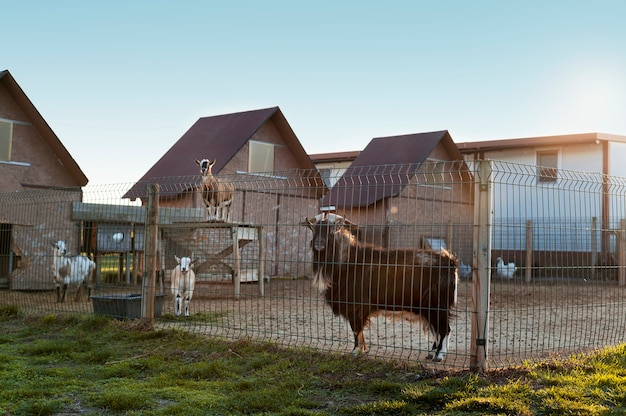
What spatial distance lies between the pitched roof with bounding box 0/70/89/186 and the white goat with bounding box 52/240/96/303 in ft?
21.5

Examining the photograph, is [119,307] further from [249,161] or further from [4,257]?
[249,161]

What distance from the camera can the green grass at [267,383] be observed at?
17.3 ft

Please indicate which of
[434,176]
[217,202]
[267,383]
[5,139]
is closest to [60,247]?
[217,202]

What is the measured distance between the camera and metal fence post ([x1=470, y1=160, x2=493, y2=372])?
6.38 meters

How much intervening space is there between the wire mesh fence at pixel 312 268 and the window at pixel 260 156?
3.24 feet

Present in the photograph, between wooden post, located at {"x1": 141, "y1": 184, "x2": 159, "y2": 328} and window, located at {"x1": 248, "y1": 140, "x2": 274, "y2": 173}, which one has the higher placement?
window, located at {"x1": 248, "y1": 140, "x2": 274, "y2": 173}

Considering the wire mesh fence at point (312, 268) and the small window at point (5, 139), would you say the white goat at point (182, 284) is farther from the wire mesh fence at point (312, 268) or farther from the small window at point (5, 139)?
the small window at point (5, 139)

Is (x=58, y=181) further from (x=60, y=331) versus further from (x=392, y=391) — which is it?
(x=392, y=391)

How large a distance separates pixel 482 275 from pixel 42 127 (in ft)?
53.6

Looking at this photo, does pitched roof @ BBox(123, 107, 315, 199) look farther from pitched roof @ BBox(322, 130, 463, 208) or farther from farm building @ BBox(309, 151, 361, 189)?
farm building @ BBox(309, 151, 361, 189)

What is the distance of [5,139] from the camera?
1888 centimetres

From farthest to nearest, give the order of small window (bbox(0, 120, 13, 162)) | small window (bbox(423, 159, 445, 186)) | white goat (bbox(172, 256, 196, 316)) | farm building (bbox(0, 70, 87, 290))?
small window (bbox(0, 120, 13, 162)) < farm building (bbox(0, 70, 87, 290)) < white goat (bbox(172, 256, 196, 316)) < small window (bbox(423, 159, 445, 186))

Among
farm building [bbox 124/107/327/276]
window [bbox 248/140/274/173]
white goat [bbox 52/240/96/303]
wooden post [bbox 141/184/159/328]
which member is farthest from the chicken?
window [bbox 248/140/274/173]

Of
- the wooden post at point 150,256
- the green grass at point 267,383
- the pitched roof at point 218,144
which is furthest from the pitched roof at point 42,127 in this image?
the green grass at point 267,383
